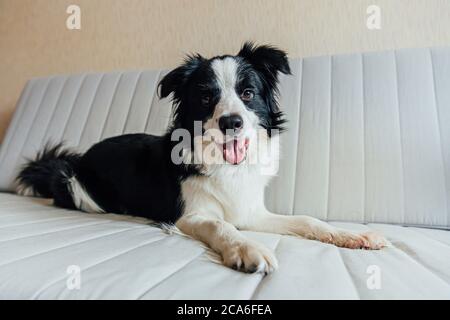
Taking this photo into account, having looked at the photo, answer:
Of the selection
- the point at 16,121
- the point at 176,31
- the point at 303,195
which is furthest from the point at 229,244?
the point at 16,121

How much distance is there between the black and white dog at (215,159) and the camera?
3.82ft

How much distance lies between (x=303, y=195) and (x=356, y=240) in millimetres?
503

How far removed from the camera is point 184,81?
53.3 inches

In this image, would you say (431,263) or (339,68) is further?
(339,68)

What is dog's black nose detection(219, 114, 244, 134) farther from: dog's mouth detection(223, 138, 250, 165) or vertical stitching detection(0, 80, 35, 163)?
vertical stitching detection(0, 80, 35, 163)

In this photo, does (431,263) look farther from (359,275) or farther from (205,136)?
(205,136)

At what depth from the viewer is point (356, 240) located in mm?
1026

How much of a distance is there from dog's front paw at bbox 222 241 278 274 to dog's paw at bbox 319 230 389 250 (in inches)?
14.5

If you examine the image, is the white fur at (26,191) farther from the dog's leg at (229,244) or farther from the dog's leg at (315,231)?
the dog's leg at (315,231)

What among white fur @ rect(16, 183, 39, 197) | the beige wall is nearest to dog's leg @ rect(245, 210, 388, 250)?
the beige wall

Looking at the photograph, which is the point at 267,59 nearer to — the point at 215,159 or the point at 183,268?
the point at 215,159

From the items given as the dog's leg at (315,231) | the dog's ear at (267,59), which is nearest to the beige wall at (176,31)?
the dog's ear at (267,59)

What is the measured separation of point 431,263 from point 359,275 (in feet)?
0.84

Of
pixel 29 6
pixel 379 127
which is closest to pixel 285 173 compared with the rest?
pixel 379 127
